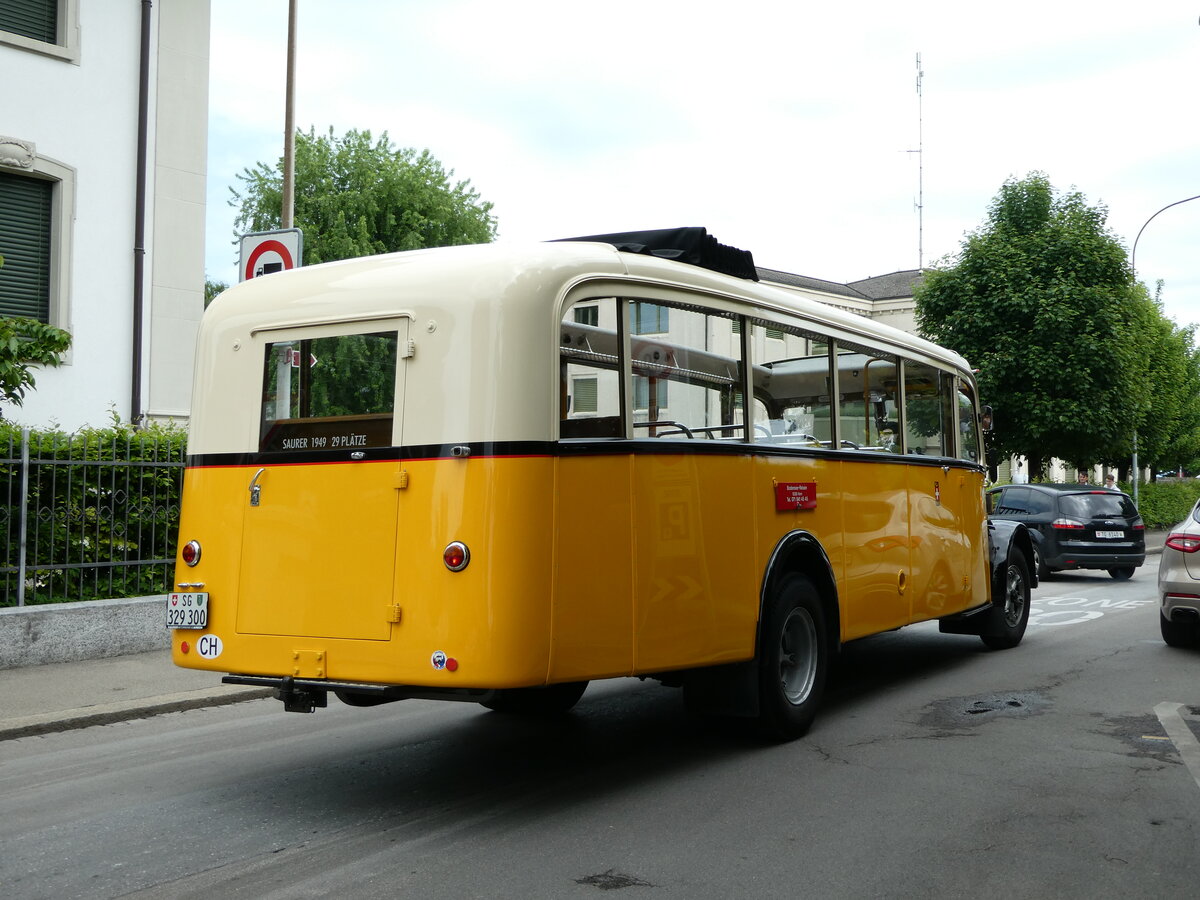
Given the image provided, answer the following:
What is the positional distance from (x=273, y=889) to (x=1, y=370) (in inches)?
248

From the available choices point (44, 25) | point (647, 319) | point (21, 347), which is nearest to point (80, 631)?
point (21, 347)

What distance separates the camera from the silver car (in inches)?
430

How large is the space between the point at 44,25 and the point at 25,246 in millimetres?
2692

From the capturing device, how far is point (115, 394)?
15.0 m

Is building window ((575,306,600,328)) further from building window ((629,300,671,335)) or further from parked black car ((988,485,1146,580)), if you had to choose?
parked black car ((988,485,1146,580))

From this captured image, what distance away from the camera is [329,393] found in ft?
19.7

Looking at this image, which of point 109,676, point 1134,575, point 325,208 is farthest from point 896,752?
point 325,208

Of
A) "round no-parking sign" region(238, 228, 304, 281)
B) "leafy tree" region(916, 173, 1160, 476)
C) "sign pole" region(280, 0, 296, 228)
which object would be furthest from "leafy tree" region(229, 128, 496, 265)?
"round no-parking sign" region(238, 228, 304, 281)

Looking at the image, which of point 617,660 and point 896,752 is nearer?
point 617,660

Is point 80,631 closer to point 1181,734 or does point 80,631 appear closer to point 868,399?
point 868,399

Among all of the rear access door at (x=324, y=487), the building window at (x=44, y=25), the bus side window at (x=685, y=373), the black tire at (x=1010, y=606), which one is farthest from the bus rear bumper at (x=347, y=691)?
the building window at (x=44, y=25)

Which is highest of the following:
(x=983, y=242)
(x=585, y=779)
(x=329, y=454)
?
(x=983, y=242)

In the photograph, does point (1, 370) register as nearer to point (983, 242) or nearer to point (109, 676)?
point (109, 676)

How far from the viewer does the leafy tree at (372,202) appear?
41.6 m
